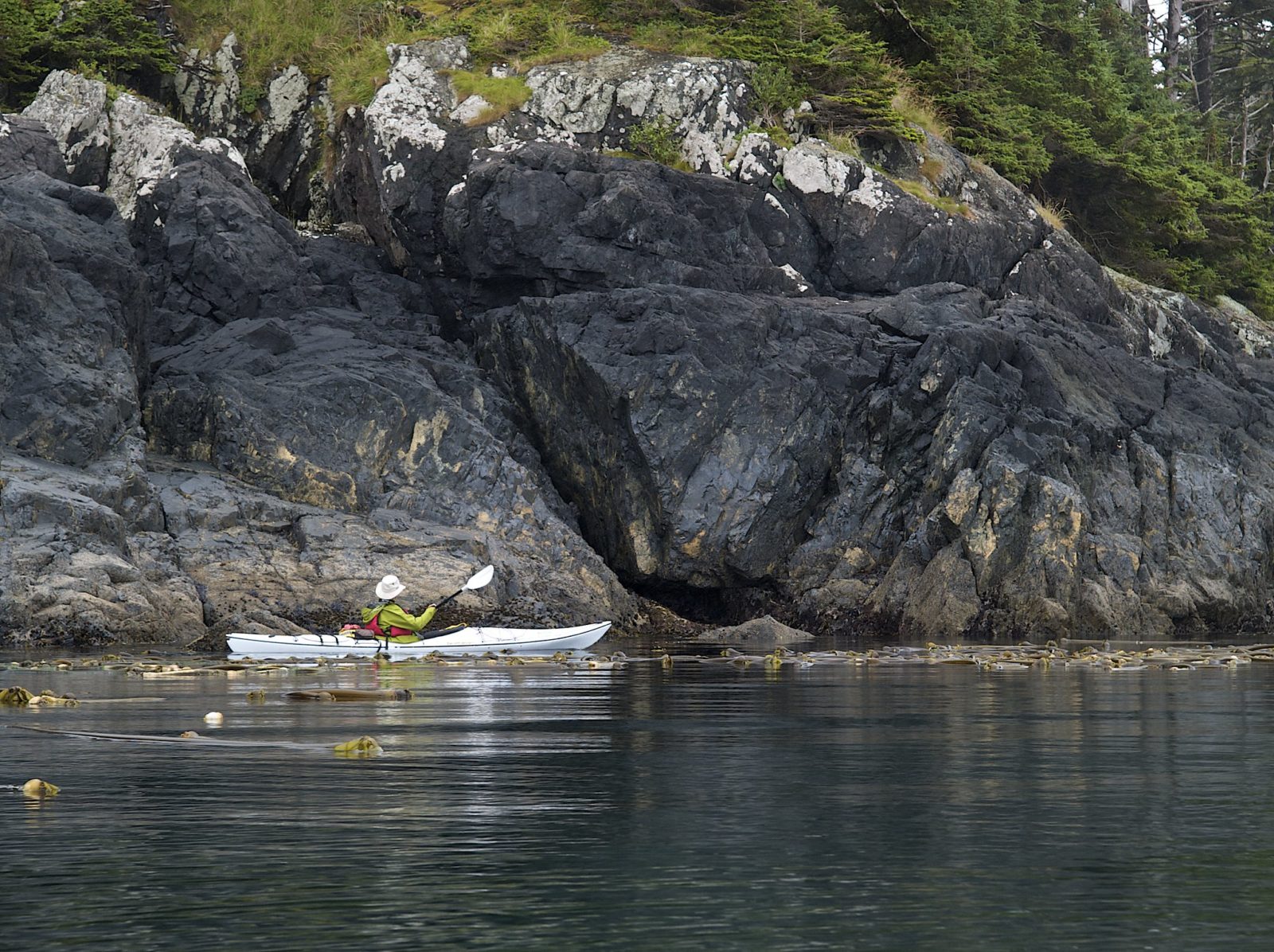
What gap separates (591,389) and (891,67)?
1471 centimetres

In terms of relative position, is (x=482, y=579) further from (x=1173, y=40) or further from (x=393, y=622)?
(x=1173, y=40)

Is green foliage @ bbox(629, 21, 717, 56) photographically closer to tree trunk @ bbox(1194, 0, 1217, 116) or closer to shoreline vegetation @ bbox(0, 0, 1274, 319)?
shoreline vegetation @ bbox(0, 0, 1274, 319)

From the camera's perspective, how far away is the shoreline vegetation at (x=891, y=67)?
4038 centimetres

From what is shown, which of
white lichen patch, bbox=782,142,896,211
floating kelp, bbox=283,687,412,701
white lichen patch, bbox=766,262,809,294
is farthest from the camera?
white lichen patch, bbox=782,142,896,211

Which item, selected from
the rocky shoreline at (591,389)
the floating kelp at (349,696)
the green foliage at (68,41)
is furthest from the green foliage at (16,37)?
the floating kelp at (349,696)

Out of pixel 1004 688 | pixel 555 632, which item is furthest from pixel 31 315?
pixel 1004 688

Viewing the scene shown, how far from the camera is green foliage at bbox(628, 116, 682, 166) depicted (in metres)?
38.8

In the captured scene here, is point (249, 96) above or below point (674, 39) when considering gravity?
below

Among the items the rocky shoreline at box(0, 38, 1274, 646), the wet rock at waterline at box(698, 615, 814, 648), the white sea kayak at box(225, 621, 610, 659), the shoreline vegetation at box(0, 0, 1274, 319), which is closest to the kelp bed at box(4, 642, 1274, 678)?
the white sea kayak at box(225, 621, 610, 659)

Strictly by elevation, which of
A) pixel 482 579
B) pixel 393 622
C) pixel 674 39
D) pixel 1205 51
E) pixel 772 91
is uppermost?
pixel 1205 51

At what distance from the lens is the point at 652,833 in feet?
21.7

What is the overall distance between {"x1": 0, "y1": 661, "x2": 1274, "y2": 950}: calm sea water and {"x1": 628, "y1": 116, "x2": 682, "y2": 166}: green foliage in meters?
28.0

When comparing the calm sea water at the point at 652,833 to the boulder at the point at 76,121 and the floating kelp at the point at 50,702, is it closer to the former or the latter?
the floating kelp at the point at 50,702

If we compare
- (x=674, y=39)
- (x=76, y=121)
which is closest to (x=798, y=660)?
(x=674, y=39)
